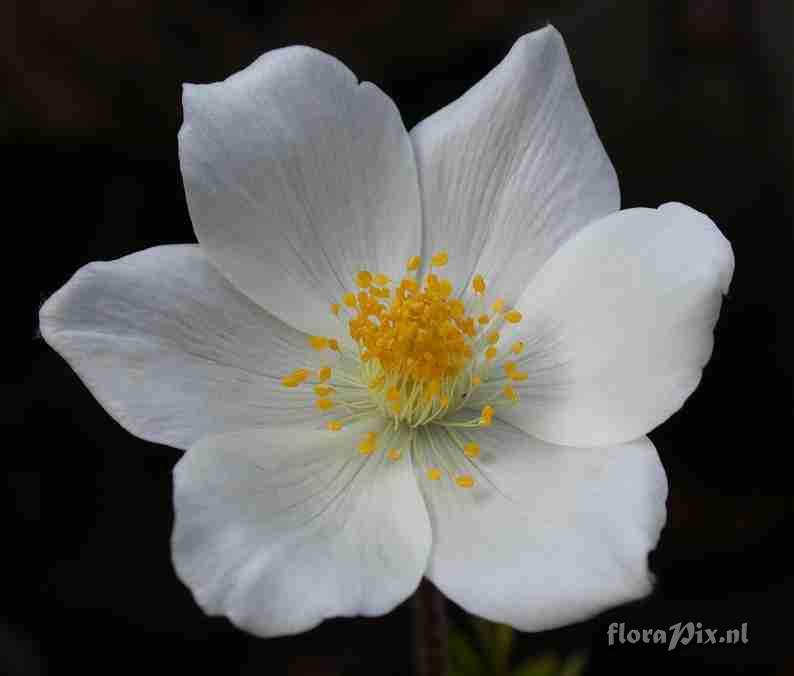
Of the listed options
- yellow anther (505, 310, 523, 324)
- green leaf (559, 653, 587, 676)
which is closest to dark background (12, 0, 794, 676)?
green leaf (559, 653, 587, 676)

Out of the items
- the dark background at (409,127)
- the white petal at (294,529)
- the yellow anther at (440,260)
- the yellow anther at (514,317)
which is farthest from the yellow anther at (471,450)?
the dark background at (409,127)

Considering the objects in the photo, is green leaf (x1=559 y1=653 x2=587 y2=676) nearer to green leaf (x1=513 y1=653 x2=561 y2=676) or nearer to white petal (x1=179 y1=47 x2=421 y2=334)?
green leaf (x1=513 y1=653 x2=561 y2=676)

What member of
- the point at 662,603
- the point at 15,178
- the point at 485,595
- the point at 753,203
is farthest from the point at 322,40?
the point at 485,595

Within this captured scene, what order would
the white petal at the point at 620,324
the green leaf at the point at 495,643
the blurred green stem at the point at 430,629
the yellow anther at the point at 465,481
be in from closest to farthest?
the white petal at the point at 620,324 → the yellow anther at the point at 465,481 → the blurred green stem at the point at 430,629 → the green leaf at the point at 495,643

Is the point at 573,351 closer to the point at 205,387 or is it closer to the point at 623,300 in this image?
the point at 623,300

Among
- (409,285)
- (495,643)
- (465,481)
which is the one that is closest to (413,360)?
(409,285)

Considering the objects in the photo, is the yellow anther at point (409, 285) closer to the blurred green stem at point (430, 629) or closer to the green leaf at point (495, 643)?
the blurred green stem at point (430, 629)
